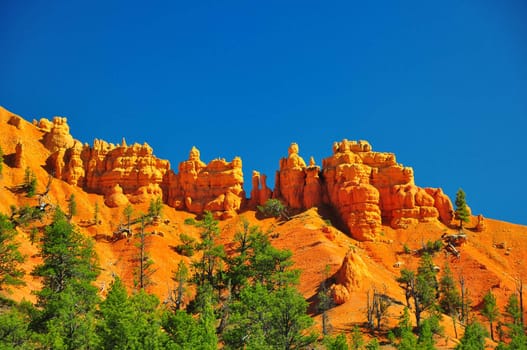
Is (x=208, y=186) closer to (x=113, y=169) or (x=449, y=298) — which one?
(x=113, y=169)

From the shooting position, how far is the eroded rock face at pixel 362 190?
10988 centimetres

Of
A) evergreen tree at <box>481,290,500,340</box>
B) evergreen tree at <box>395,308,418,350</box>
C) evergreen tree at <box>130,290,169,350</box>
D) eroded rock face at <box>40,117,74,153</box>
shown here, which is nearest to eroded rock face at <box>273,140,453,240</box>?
evergreen tree at <box>481,290,500,340</box>

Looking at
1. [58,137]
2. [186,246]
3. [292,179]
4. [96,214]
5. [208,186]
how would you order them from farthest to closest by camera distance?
1. [58,137]
2. [208,186]
3. [292,179]
4. [96,214]
5. [186,246]

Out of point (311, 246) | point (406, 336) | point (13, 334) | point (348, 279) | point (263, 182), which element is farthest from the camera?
point (263, 182)

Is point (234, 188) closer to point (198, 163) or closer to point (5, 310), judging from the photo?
point (198, 163)

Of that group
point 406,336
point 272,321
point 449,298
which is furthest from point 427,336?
point 449,298

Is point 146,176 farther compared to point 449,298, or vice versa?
point 146,176

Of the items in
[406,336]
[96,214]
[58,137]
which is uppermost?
[58,137]

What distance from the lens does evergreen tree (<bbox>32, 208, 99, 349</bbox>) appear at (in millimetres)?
42844

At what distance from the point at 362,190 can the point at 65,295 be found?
71360 millimetres

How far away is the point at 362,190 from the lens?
11019 cm

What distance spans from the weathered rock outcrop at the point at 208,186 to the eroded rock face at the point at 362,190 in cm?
810

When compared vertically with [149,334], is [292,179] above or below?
above

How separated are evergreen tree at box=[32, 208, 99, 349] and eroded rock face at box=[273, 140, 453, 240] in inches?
2249
